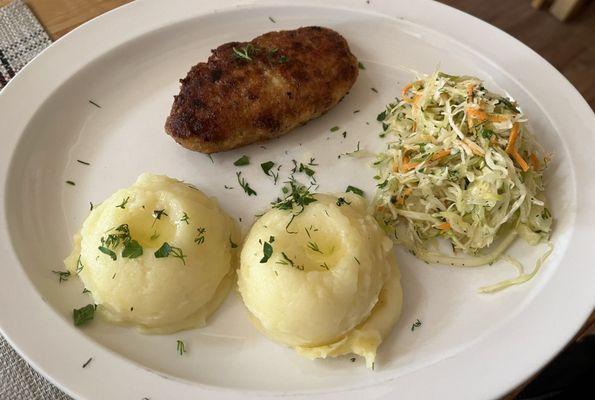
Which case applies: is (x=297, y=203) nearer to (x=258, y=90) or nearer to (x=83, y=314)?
(x=258, y=90)

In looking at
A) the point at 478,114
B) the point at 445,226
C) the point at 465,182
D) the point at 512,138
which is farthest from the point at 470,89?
the point at 445,226

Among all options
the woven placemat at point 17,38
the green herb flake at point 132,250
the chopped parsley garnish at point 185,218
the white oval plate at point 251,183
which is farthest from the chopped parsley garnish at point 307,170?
the woven placemat at point 17,38

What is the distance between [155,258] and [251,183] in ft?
2.23

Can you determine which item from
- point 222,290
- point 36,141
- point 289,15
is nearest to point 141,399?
point 222,290

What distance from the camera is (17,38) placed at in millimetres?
2951

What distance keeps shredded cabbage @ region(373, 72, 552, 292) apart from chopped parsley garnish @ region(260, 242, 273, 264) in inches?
24.7

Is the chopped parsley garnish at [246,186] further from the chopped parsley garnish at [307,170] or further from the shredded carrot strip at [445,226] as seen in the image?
the shredded carrot strip at [445,226]

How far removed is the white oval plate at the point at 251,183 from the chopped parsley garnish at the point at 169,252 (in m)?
0.30

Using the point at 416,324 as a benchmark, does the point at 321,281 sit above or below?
above

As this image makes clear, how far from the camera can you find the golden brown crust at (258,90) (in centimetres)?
251

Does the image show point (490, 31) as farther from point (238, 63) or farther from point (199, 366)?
point (199, 366)

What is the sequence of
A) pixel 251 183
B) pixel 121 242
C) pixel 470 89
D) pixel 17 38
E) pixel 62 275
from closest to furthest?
pixel 121 242
pixel 62 275
pixel 470 89
pixel 251 183
pixel 17 38

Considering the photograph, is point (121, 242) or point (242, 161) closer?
point (121, 242)

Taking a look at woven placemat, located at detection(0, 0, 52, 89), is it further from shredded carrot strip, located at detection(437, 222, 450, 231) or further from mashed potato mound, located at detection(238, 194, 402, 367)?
shredded carrot strip, located at detection(437, 222, 450, 231)
